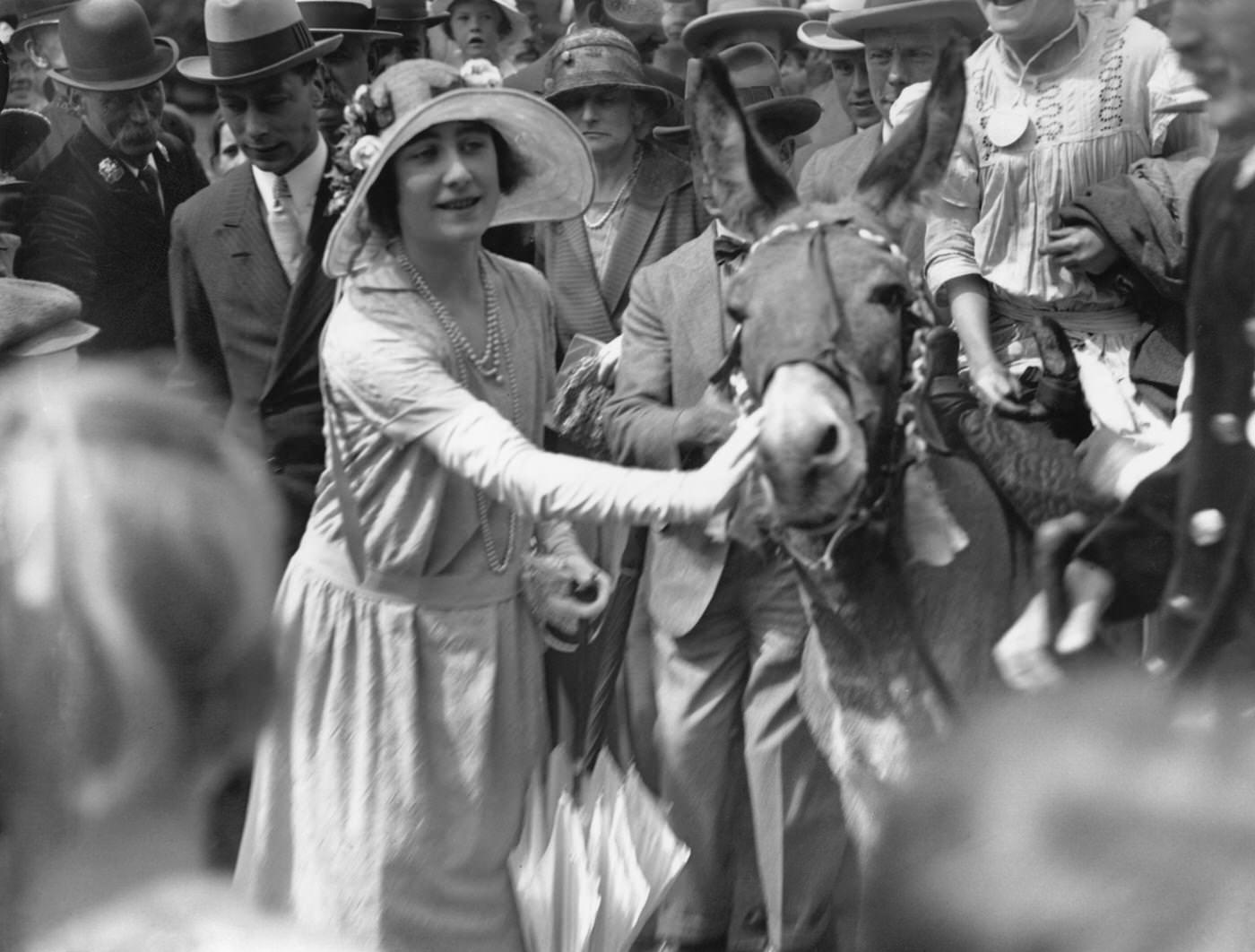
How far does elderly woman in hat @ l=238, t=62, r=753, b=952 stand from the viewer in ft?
15.2

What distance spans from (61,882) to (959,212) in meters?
3.87

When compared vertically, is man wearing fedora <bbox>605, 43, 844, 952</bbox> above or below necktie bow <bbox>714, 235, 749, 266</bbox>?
below

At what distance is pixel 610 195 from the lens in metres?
6.40

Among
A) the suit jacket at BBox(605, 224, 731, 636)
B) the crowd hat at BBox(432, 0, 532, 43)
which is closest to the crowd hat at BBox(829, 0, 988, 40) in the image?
the suit jacket at BBox(605, 224, 731, 636)

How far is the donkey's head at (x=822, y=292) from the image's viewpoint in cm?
345

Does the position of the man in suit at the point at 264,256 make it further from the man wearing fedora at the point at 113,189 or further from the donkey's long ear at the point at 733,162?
the donkey's long ear at the point at 733,162

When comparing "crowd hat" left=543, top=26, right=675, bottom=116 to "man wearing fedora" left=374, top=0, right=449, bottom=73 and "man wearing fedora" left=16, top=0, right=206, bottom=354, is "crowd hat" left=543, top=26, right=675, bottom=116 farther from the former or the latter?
"man wearing fedora" left=374, top=0, right=449, bottom=73

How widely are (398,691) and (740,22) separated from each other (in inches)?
151

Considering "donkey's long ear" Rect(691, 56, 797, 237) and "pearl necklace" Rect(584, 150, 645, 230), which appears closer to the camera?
"donkey's long ear" Rect(691, 56, 797, 237)

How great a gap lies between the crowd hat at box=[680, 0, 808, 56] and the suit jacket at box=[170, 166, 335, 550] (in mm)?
2122

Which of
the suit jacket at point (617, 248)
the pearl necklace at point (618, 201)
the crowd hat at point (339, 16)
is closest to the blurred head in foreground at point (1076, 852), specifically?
the suit jacket at point (617, 248)

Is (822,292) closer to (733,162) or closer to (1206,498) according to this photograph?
(733,162)

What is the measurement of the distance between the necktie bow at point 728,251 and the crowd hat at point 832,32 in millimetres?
1822

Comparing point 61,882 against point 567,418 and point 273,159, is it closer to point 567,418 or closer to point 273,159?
point 567,418
